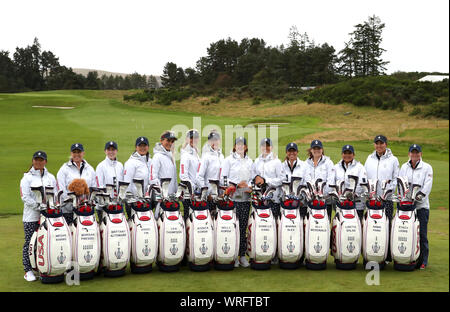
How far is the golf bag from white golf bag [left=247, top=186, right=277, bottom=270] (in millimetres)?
206

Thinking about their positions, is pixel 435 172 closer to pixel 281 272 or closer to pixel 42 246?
pixel 281 272

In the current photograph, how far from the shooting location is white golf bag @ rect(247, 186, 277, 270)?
6.12 m

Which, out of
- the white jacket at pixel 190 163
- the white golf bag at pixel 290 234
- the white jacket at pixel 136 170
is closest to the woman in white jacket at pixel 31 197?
the white jacket at pixel 136 170

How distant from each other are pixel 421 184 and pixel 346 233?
1291 millimetres

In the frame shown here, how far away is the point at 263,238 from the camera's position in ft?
20.1

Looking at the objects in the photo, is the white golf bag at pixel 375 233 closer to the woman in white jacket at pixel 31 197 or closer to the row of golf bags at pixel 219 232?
the row of golf bags at pixel 219 232

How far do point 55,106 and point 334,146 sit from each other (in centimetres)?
3179

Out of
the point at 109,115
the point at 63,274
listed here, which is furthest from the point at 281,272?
the point at 109,115

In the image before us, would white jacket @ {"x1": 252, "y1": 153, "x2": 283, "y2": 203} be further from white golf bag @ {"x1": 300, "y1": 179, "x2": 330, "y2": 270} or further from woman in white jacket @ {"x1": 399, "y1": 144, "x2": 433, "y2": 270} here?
woman in white jacket @ {"x1": 399, "y1": 144, "x2": 433, "y2": 270}

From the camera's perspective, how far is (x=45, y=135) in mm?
29453

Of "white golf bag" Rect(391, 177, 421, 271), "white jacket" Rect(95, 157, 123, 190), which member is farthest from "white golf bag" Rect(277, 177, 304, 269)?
"white jacket" Rect(95, 157, 123, 190)

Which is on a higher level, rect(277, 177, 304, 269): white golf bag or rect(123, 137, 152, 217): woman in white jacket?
rect(123, 137, 152, 217): woman in white jacket

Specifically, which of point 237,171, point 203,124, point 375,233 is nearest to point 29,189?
point 237,171

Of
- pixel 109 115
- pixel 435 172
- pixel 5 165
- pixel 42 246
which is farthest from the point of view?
pixel 109 115
